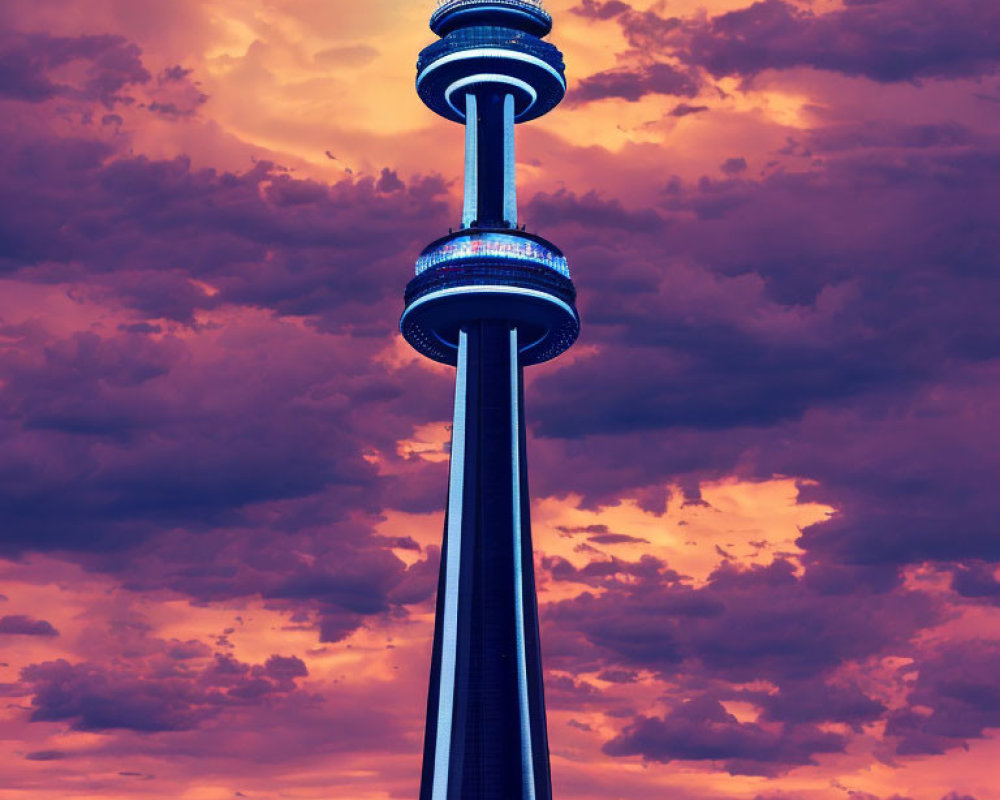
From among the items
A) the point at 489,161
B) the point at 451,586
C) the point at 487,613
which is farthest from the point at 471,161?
the point at 487,613

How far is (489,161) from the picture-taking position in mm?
178750

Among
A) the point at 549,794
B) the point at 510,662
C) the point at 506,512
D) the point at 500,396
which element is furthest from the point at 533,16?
the point at 549,794

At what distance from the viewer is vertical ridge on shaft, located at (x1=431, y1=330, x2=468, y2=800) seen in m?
159

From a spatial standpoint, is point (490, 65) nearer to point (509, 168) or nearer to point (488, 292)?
point (509, 168)

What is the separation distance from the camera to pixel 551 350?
179500mm

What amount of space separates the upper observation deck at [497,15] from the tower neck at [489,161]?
23.2 feet

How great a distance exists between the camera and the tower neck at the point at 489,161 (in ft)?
578

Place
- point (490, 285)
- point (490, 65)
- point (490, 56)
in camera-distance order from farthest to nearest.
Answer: point (490, 65)
point (490, 56)
point (490, 285)

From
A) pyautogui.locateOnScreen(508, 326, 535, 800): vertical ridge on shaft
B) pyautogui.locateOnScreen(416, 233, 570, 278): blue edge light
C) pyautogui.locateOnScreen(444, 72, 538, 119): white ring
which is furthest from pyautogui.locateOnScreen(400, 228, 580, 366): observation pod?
pyautogui.locateOnScreen(444, 72, 538, 119): white ring

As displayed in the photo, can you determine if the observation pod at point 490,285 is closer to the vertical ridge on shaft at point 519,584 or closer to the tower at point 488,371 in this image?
the tower at point 488,371

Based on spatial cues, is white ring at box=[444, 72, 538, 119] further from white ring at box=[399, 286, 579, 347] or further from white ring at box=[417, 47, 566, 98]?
white ring at box=[399, 286, 579, 347]

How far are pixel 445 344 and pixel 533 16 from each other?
3610 cm

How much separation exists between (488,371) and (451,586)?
71.0 feet

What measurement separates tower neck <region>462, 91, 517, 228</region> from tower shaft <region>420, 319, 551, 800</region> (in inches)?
485
